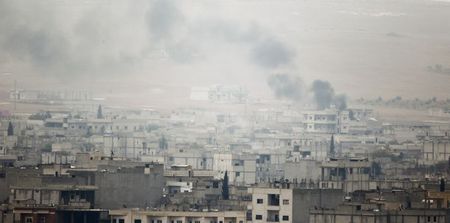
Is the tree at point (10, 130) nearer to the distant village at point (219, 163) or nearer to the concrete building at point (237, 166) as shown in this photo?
the distant village at point (219, 163)

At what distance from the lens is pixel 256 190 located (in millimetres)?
45125

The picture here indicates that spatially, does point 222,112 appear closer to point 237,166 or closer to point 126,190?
point 237,166

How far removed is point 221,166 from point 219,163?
2.07 feet

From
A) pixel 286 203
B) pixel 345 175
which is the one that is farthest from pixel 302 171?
pixel 286 203

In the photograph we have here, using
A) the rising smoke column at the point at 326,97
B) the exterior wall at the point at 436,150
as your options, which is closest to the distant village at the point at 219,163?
the exterior wall at the point at 436,150

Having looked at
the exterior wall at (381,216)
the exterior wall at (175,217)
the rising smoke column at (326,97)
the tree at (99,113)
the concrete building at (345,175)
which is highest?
the rising smoke column at (326,97)

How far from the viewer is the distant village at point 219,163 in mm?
42594

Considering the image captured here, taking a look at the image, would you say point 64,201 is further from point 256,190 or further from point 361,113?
point 361,113

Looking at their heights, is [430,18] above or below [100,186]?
above

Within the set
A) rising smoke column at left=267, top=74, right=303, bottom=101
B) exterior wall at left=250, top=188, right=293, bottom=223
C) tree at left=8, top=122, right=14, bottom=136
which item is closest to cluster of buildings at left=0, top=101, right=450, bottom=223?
exterior wall at left=250, top=188, right=293, bottom=223

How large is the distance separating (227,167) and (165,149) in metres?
9.33

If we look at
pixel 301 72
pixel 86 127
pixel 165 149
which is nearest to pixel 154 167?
pixel 165 149

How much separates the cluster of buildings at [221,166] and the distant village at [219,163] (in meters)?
0.05

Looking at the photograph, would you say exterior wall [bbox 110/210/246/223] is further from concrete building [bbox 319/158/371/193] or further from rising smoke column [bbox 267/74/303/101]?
rising smoke column [bbox 267/74/303/101]
